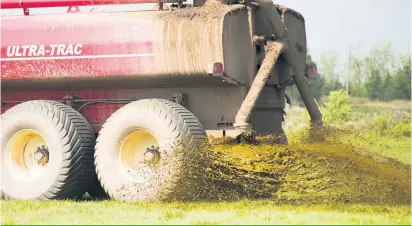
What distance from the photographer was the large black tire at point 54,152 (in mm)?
14836

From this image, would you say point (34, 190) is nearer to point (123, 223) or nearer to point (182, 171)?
point (182, 171)

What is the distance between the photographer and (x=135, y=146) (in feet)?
48.6

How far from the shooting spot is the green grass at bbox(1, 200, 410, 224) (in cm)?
1146

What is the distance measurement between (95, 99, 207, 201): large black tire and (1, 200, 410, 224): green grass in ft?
1.16

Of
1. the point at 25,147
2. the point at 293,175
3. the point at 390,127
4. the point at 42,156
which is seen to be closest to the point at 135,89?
the point at 42,156

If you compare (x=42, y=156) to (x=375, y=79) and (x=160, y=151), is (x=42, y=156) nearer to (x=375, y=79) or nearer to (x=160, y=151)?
(x=160, y=151)

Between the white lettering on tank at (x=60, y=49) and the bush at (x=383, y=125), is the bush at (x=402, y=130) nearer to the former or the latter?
the bush at (x=383, y=125)

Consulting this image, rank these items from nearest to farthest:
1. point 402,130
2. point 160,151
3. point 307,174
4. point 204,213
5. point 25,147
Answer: point 204,213
point 307,174
point 160,151
point 25,147
point 402,130

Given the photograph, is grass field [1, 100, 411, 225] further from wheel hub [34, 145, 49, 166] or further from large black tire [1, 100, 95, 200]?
wheel hub [34, 145, 49, 166]

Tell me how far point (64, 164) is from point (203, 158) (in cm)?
223

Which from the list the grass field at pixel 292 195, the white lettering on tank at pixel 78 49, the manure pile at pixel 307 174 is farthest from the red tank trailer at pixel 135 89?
the grass field at pixel 292 195

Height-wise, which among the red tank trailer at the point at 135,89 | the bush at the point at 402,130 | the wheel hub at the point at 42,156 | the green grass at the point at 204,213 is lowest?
the green grass at the point at 204,213

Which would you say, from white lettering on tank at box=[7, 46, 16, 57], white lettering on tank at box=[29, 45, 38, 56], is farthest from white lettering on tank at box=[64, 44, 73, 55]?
white lettering on tank at box=[7, 46, 16, 57]

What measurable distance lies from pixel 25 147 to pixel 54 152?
0.93m
